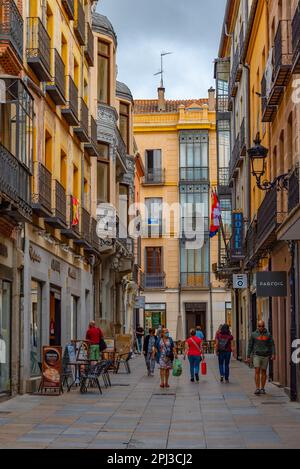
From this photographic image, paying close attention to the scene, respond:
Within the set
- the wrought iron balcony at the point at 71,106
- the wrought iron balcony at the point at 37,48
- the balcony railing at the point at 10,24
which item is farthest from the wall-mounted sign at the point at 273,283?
the wrought iron balcony at the point at 71,106

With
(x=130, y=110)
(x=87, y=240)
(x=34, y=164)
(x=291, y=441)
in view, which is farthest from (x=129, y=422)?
(x=130, y=110)

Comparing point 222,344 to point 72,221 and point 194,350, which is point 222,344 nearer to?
point 194,350

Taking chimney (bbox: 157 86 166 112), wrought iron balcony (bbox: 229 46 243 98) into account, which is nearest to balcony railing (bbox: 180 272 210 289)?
chimney (bbox: 157 86 166 112)

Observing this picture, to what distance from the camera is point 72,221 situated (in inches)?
1138

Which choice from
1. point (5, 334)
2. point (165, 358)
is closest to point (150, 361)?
point (165, 358)

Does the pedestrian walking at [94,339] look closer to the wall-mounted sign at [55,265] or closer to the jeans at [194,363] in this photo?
the wall-mounted sign at [55,265]

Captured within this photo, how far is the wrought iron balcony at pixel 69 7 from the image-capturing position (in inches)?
1113

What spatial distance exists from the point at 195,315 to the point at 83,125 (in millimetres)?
36327

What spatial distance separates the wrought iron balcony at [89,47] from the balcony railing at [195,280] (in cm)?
3219

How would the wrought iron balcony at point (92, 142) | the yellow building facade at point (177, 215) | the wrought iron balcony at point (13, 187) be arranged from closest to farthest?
the wrought iron balcony at point (13, 187) < the wrought iron balcony at point (92, 142) < the yellow building facade at point (177, 215)

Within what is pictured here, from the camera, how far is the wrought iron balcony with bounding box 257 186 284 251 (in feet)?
74.0
